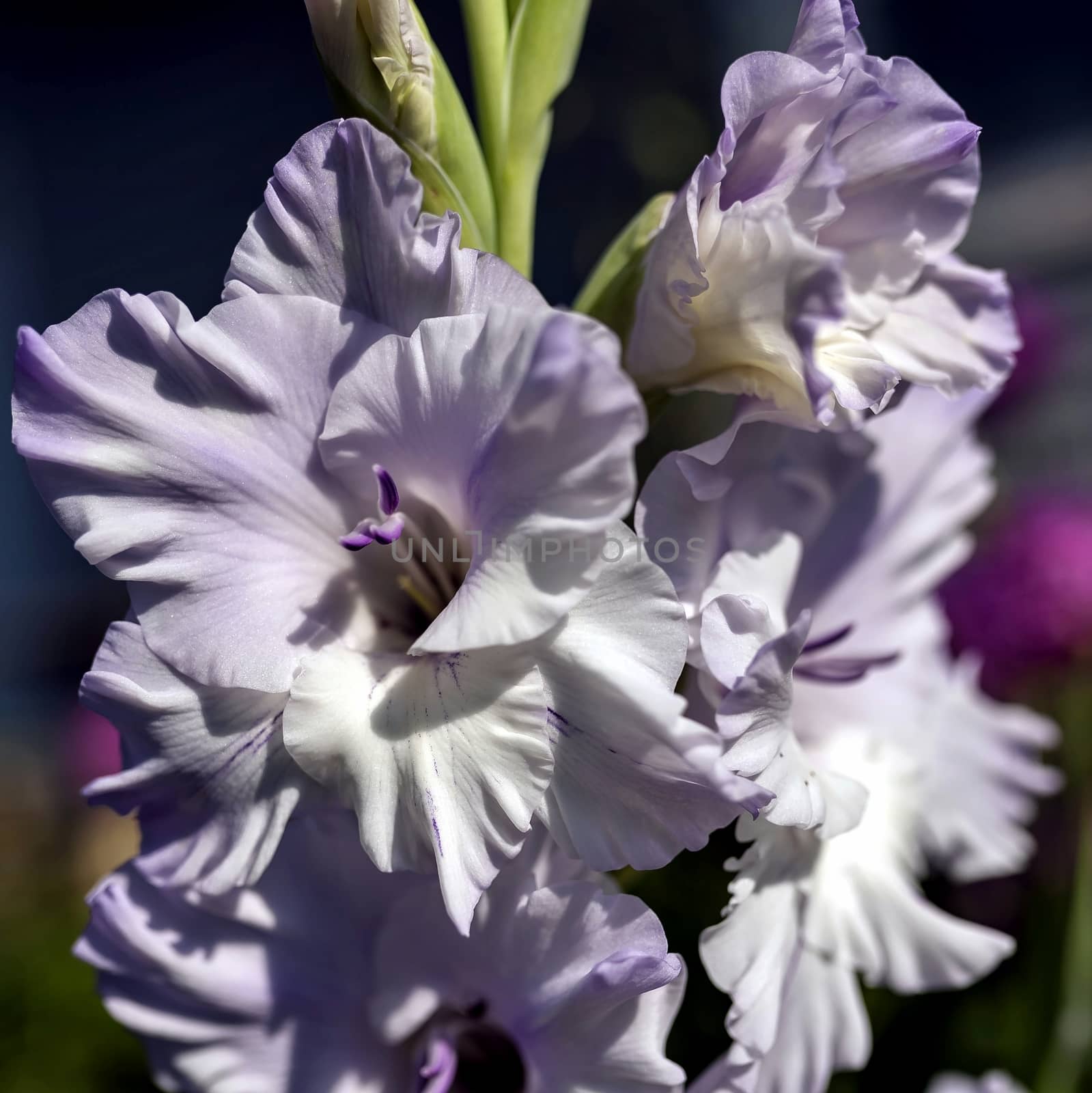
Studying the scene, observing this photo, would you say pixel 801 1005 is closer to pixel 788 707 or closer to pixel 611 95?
pixel 788 707

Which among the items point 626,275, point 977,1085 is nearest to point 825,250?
point 626,275

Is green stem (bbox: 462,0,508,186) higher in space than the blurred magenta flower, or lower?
higher

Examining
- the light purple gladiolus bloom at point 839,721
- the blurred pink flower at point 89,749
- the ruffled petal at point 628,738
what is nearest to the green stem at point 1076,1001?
the light purple gladiolus bloom at point 839,721

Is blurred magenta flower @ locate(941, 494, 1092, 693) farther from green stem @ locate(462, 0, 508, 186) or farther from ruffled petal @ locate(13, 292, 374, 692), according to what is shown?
ruffled petal @ locate(13, 292, 374, 692)

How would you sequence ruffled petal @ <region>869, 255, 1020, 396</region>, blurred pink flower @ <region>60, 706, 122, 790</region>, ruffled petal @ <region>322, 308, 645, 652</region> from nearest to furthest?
ruffled petal @ <region>322, 308, 645, 652</region> < ruffled petal @ <region>869, 255, 1020, 396</region> < blurred pink flower @ <region>60, 706, 122, 790</region>

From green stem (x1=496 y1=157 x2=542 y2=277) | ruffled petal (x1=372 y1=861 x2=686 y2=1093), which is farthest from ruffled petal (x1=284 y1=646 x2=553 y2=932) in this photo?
green stem (x1=496 y1=157 x2=542 y2=277)
